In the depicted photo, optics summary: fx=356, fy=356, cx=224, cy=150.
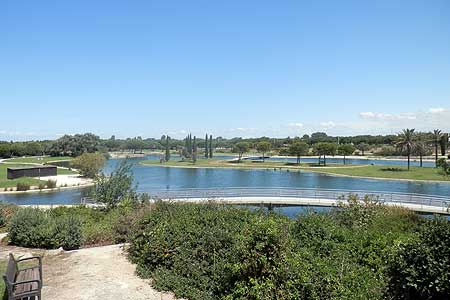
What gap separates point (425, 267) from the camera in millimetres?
5223

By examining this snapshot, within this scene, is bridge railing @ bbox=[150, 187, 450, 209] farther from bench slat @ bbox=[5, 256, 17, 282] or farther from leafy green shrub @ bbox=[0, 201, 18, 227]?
bench slat @ bbox=[5, 256, 17, 282]

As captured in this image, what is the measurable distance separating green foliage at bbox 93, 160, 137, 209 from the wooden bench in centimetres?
1246

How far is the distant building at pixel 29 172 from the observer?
200 ft

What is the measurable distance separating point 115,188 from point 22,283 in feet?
44.8

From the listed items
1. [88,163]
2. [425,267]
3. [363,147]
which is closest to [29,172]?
[88,163]

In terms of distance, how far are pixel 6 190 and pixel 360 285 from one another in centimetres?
5462

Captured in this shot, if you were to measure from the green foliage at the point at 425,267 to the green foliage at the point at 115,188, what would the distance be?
16223 millimetres

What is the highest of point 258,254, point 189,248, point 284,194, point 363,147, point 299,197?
point 363,147

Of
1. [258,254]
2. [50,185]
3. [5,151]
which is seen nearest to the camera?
[258,254]

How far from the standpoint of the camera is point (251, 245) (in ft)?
22.0

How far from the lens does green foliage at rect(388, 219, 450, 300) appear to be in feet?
16.8

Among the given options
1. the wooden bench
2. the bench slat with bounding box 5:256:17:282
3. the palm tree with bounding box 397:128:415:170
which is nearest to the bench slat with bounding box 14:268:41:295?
the wooden bench

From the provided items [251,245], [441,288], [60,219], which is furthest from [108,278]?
[441,288]

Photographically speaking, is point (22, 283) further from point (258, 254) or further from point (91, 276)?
point (258, 254)
